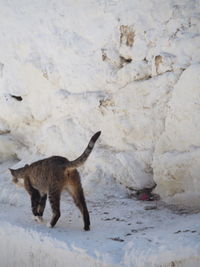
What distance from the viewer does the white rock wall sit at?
582 centimetres

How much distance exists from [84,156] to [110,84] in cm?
195

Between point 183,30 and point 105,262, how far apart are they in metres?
3.35

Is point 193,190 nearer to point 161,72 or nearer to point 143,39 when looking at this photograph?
point 161,72

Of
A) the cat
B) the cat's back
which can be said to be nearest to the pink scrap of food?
the cat

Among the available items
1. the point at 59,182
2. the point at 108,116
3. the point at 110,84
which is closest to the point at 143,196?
the point at 108,116

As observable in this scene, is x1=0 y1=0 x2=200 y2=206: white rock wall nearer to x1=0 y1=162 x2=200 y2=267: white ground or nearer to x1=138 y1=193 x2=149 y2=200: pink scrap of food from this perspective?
x1=138 y1=193 x2=149 y2=200: pink scrap of food

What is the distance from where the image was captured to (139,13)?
6.20m

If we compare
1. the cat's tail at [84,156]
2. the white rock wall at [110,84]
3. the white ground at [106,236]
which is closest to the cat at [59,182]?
the cat's tail at [84,156]

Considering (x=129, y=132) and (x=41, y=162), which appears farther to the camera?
(x=129, y=132)

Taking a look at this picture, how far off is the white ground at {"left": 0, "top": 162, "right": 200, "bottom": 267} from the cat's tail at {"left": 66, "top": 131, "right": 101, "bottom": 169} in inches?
33.2

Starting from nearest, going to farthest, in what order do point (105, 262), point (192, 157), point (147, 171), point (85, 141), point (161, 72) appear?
point (105, 262)
point (192, 157)
point (161, 72)
point (147, 171)
point (85, 141)

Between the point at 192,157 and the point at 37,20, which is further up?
the point at 37,20

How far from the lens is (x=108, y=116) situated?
6.80 m

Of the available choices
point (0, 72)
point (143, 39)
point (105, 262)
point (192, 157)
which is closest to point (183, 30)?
point (143, 39)
